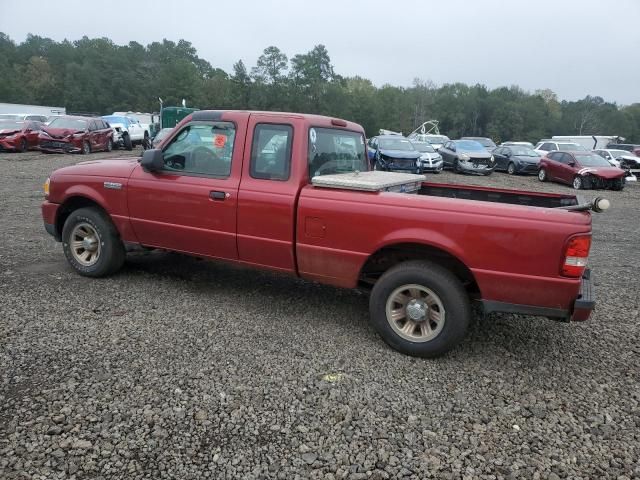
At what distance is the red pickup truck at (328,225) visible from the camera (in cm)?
336

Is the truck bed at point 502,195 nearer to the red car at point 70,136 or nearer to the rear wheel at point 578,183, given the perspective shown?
the rear wheel at point 578,183

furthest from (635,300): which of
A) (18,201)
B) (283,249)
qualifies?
(18,201)

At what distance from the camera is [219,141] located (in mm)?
4551

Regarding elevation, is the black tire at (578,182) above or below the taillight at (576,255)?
below

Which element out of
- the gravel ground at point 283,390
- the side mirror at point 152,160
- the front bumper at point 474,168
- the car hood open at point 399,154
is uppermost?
the side mirror at point 152,160

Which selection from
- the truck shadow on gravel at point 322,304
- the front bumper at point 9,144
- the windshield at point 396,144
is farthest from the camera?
the front bumper at point 9,144

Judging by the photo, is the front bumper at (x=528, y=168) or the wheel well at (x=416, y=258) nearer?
the wheel well at (x=416, y=258)

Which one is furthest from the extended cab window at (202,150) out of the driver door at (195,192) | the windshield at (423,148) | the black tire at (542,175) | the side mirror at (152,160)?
the black tire at (542,175)

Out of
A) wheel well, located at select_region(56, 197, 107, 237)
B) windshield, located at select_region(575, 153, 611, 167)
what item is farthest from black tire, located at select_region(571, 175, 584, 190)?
wheel well, located at select_region(56, 197, 107, 237)

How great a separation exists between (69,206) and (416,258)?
155 inches

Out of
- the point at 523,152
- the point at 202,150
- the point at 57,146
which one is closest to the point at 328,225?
the point at 202,150

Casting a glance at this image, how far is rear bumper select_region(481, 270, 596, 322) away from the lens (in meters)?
3.30

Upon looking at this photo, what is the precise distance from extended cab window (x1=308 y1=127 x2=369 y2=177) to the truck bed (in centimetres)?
79

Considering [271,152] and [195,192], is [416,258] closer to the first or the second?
[271,152]
